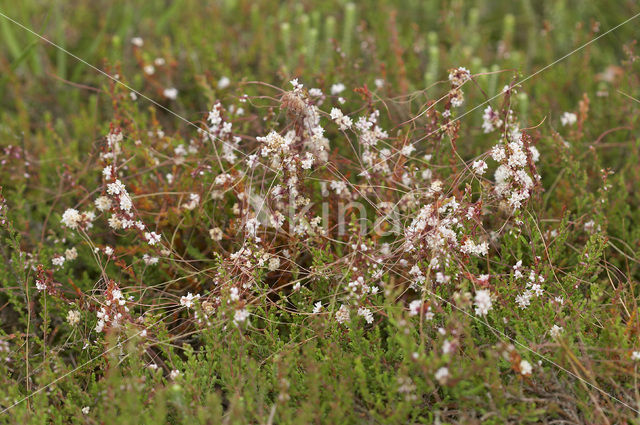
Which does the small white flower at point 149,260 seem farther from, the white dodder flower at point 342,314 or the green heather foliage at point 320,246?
the white dodder flower at point 342,314

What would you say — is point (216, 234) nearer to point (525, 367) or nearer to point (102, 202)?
point (102, 202)

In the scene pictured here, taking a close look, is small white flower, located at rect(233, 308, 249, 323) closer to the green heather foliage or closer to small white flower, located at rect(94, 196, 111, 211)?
the green heather foliage

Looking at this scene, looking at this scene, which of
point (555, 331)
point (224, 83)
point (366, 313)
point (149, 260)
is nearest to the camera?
point (555, 331)

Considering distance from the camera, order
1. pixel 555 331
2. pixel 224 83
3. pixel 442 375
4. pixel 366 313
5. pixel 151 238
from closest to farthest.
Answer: pixel 442 375 < pixel 555 331 < pixel 366 313 < pixel 151 238 < pixel 224 83

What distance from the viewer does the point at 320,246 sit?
7.39ft

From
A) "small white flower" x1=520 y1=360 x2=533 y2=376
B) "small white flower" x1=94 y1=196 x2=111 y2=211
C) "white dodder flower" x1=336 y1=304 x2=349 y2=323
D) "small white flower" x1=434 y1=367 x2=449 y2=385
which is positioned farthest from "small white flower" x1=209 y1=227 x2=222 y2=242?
"small white flower" x1=520 y1=360 x2=533 y2=376

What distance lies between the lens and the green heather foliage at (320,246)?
186 cm

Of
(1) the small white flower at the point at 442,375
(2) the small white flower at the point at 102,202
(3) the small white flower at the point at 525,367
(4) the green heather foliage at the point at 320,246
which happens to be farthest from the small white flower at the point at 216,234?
(3) the small white flower at the point at 525,367

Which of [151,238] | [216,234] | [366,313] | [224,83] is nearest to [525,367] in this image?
[366,313]

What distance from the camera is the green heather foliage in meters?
1.86

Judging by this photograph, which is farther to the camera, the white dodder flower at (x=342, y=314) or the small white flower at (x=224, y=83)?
the small white flower at (x=224, y=83)

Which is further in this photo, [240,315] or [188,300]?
[188,300]

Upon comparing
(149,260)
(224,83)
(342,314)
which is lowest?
(342,314)

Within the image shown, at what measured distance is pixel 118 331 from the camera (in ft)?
6.75
